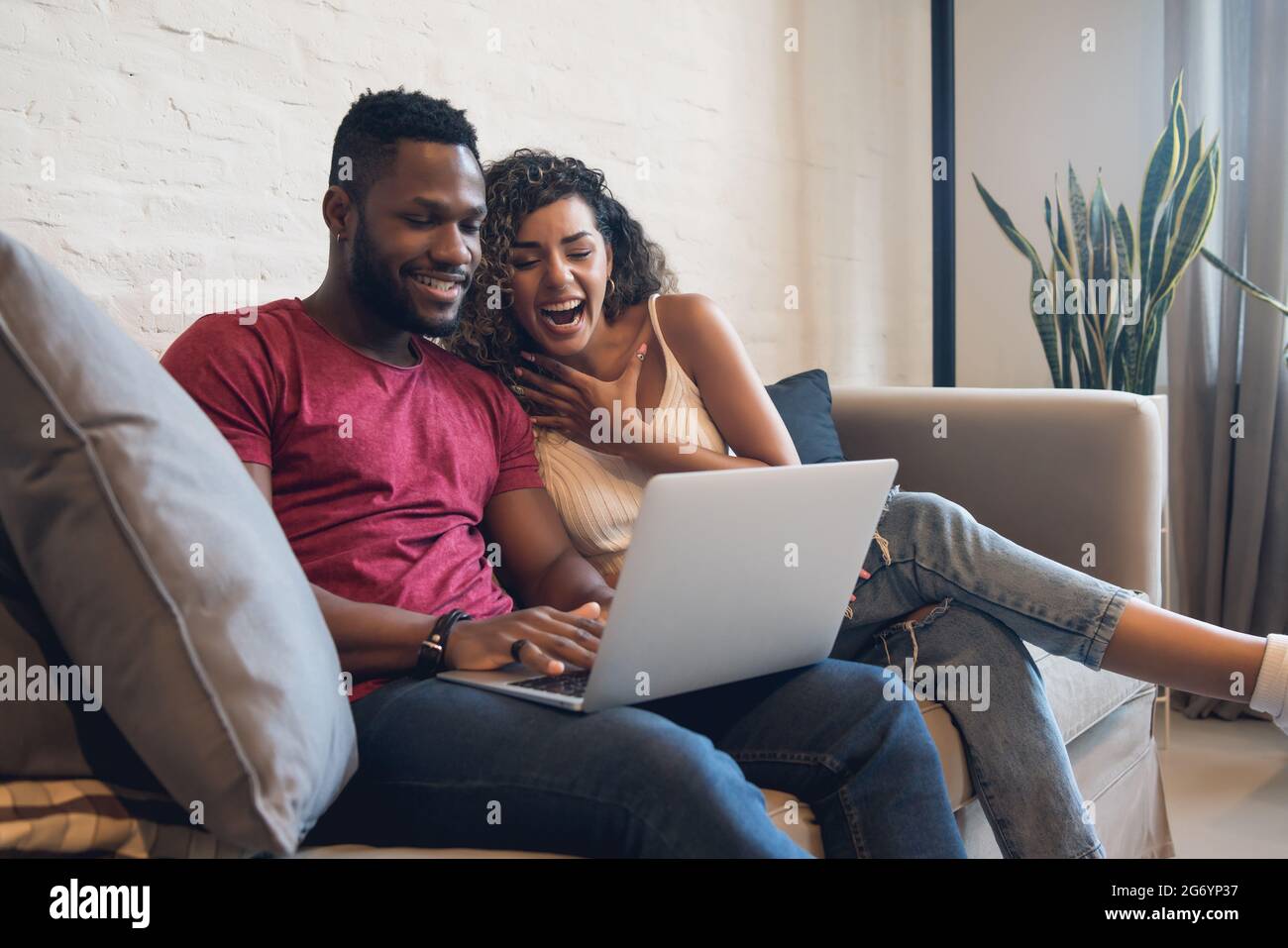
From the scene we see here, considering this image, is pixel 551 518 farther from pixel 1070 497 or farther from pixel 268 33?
pixel 1070 497

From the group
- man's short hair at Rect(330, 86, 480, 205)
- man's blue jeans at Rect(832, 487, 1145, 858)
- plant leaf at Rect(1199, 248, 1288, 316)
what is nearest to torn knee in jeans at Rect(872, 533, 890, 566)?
man's blue jeans at Rect(832, 487, 1145, 858)

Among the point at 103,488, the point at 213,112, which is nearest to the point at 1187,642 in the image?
the point at 103,488

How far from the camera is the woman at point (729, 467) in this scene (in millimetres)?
1474

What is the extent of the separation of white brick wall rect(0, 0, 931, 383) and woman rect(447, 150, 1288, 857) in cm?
32

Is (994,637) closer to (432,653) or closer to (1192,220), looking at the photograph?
(432,653)

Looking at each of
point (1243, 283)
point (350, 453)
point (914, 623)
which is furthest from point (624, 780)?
point (1243, 283)

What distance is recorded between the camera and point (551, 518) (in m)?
1.57

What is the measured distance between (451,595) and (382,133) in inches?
22.6

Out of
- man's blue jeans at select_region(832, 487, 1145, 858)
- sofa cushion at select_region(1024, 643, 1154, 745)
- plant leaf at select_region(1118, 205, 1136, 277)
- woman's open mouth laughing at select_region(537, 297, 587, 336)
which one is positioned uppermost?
plant leaf at select_region(1118, 205, 1136, 277)

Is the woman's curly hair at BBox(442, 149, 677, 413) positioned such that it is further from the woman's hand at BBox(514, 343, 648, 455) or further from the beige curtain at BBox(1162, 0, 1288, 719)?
the beige curtain at BBox(1162, 0, 1288, 719)

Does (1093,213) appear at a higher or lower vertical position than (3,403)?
higher

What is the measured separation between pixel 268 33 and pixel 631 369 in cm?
72

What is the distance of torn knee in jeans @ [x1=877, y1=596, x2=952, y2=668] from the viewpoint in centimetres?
157
